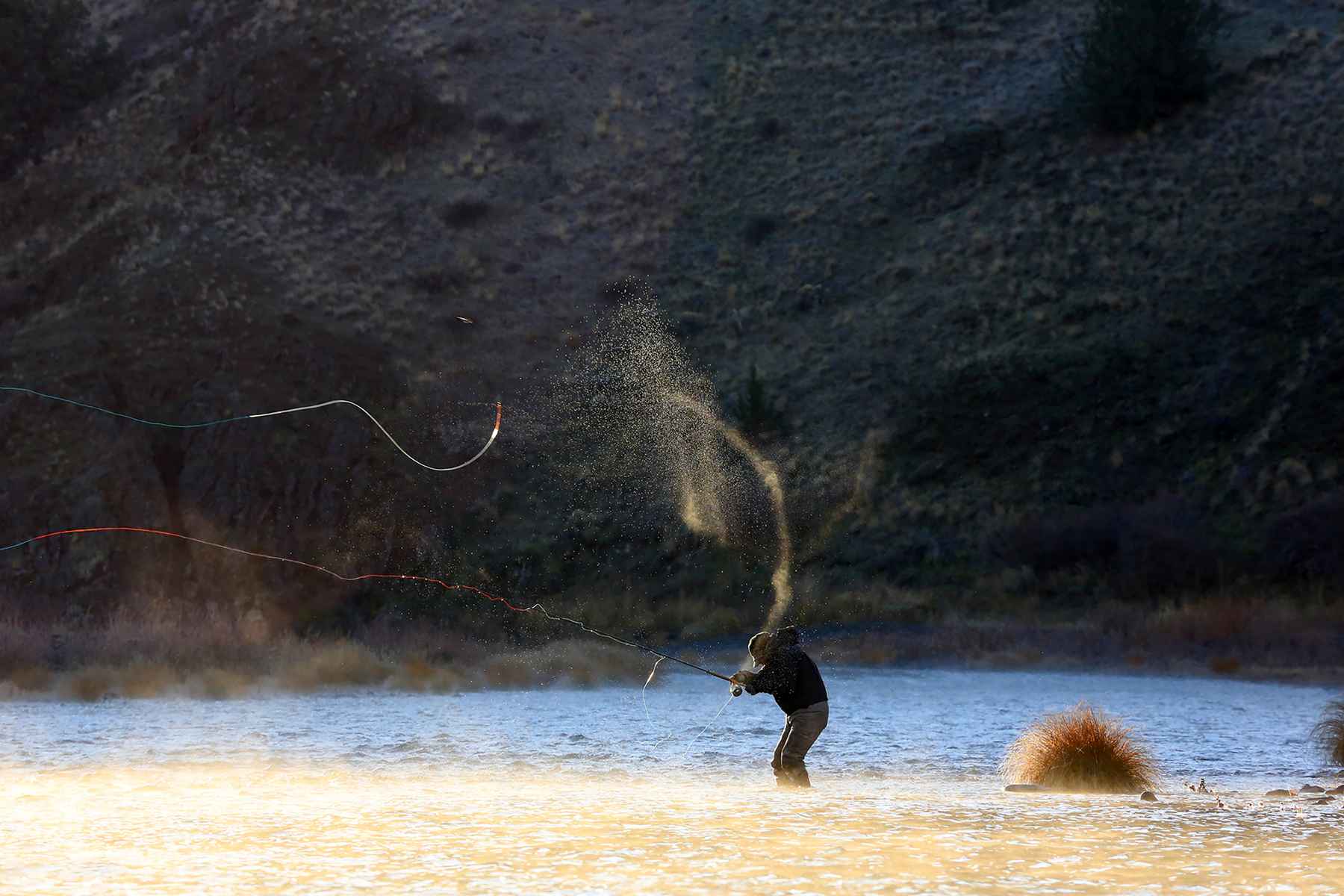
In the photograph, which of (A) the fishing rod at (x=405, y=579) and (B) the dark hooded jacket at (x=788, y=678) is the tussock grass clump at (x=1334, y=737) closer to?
(B) the dark hooded jacket at (x=788, y=678)

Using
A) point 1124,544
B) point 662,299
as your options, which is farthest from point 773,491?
point 662,299

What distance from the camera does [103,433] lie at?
41.9 meters

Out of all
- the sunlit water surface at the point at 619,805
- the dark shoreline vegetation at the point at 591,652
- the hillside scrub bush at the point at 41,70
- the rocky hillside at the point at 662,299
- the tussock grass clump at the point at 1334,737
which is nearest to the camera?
the sunlit water surface at the point at 619,805

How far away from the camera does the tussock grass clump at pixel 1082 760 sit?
44.5ft

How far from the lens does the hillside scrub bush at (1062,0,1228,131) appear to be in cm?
4962

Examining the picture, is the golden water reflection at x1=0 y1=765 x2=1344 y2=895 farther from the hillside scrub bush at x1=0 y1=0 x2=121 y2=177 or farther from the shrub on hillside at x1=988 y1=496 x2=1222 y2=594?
the hillside scrub bush at x1=0 y1=0 x2=121 y2=177

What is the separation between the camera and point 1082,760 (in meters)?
13.7

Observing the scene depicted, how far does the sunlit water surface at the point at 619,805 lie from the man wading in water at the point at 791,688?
1.04 ft

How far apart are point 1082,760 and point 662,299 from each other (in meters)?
37.0

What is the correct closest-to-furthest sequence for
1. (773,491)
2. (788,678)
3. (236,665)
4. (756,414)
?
(788,678) < (236,665) < (773,491) < (756,414)

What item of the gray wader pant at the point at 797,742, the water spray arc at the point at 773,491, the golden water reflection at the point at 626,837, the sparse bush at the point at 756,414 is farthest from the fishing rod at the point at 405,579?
the sparse bush at the point at 756,414

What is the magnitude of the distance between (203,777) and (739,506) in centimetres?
2685

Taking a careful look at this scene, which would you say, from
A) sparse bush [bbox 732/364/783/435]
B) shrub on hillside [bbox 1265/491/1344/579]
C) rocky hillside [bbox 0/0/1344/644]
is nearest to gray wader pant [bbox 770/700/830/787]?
rocky hillside [bbox 0/0/1344/644]

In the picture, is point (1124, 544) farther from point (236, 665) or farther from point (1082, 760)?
point (1082, 760)
